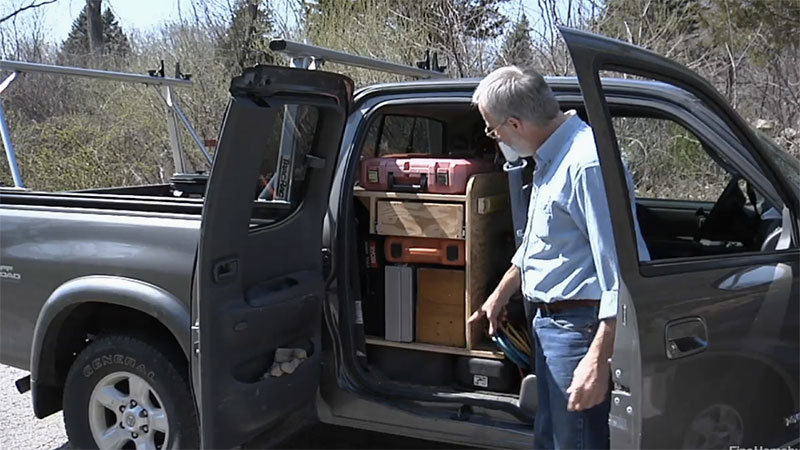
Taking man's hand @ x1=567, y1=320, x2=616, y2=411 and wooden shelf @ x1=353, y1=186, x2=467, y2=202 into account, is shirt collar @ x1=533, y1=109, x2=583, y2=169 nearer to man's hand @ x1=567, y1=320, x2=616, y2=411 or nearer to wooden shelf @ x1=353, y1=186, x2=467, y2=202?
man's hand @ x1=567, y1=320, x2=616, y2=411

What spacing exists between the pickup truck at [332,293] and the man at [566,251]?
0.07 metres

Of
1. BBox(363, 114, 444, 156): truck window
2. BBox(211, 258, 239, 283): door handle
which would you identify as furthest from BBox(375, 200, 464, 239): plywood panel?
BBox(211, 258, 239, 283): door handle

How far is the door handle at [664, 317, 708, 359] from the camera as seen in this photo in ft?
7.84

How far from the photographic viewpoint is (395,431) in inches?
133

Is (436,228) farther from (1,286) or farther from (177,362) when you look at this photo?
(1,286)

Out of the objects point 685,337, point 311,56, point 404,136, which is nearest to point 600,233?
point 685,337

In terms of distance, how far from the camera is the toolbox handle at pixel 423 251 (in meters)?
3.60

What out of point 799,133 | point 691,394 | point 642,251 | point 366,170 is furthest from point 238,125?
point 799,133

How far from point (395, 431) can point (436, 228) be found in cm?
98

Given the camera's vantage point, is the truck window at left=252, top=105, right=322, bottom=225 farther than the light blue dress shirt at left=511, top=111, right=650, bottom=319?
Yes

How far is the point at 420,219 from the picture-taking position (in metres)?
3.58

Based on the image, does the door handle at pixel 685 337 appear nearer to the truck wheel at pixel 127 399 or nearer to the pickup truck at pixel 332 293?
the pickup truck at pixel 332 293

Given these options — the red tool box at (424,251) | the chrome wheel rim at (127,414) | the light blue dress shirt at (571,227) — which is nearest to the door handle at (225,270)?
the chrome wheel rim at (127,414)

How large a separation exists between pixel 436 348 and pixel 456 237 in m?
0.58
